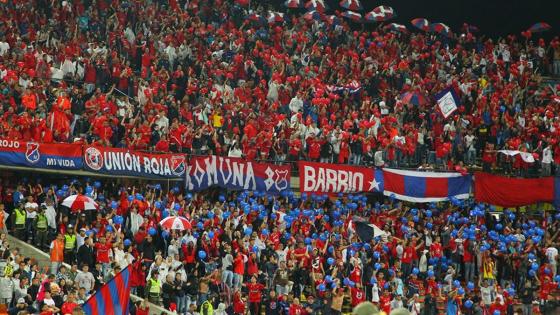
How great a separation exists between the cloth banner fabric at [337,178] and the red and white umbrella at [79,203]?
7731 millimetres

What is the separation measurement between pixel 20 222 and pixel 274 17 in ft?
52.7

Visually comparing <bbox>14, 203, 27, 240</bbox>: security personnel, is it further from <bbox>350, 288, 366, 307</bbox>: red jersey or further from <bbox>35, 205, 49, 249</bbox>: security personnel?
<bbox>350, 288, 366, 307</bbox>: red jersey

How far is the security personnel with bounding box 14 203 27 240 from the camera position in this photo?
82.6 ft

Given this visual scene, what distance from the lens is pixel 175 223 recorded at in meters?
24.8

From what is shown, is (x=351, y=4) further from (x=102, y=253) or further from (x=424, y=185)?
(x=102, y=253)

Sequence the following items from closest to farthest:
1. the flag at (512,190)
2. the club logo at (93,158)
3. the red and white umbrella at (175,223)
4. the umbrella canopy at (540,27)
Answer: the red and white umbrella at (175,223)
the club logo at (93,158)
the flag at (512,190)
the umbrella canopy at (540,27)

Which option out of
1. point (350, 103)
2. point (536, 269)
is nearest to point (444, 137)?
point (350, 103)

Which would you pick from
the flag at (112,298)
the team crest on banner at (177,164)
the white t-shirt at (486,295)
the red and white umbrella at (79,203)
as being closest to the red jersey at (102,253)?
the red and white umbrella at (79,203)

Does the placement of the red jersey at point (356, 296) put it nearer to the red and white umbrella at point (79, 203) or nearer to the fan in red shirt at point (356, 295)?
the fan in red shirt at point (356, 295)

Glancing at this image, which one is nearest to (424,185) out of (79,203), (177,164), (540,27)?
(177,164)

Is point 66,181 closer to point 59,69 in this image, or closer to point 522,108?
point 59,69

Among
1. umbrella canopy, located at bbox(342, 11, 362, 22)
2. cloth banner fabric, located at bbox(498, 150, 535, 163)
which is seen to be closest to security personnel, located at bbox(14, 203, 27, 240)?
cloth banner fabric, located at bbox(498, 150, 535, 163)

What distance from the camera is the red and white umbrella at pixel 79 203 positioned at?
2464cm

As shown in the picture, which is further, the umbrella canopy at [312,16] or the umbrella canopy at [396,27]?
the umbrella canopy at [396,27]
